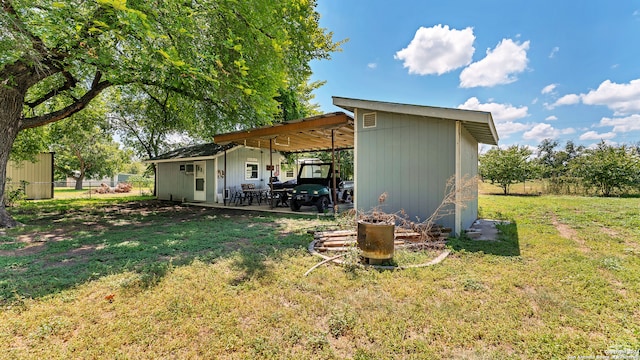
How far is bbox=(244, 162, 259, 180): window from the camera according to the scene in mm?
13391

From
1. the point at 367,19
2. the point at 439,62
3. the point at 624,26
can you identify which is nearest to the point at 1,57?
the point at 367,19

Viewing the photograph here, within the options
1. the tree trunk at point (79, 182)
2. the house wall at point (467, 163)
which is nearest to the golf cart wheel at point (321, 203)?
the house wall at point (467, 163)

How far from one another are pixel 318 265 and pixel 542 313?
243cm

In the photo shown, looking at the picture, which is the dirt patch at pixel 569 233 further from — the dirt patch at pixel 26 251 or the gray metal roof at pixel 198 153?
the gray metal roof at pixel 198 153

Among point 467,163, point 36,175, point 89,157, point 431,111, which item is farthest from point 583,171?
point 89,157

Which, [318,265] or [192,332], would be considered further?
[318,265]

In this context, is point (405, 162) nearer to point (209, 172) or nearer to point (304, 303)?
point (304, 303)

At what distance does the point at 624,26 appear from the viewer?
8.61 meters

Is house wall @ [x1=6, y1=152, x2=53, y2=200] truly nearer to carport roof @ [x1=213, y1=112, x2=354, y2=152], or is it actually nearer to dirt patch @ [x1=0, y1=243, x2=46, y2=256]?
carport roof @ [x1=213, y1=112, x2=354, y2=152]

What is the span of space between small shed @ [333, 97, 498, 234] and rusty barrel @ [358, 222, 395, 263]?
7.29ft

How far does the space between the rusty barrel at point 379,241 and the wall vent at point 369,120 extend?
10.2 ft

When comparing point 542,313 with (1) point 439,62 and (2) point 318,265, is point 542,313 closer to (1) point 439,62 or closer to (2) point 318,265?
(2) point 318,265

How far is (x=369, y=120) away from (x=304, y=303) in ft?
15.1

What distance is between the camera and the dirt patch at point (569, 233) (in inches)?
189
